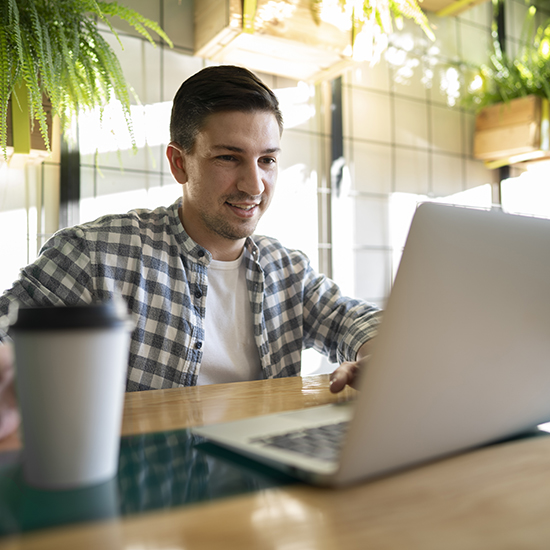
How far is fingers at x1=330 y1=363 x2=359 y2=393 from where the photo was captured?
768 millimetres

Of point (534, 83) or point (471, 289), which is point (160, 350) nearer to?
point (471, 289)

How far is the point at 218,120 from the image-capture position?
130 centimetres

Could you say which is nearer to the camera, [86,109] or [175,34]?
[86,109]

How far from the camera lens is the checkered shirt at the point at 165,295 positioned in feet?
3.76

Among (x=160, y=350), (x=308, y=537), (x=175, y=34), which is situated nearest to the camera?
(x=308, y=537)

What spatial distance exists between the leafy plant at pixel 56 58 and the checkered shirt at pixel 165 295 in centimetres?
35

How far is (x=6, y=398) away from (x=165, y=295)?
70 centimetres

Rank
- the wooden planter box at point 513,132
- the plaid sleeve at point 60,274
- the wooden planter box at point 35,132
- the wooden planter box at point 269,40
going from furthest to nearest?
the wooden planter box at point 513,132, the wooden planter box at point 269,40, the wooden planter box at point 35,132, the plaid sleeve at point 60,274

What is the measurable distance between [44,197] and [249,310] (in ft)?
3.32

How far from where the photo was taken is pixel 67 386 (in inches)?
14.5

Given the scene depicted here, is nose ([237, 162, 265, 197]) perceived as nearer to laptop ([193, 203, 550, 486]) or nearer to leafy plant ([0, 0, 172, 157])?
leafy plant ([0, 0, 172, 157])

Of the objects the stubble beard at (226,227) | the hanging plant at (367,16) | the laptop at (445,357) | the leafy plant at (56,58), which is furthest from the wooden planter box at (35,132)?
the laptop at (445,357)

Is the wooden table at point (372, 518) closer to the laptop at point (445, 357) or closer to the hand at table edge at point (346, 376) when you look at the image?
the laptop at point (445, 357)

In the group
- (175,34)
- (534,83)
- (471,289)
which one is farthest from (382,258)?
(471,289)
